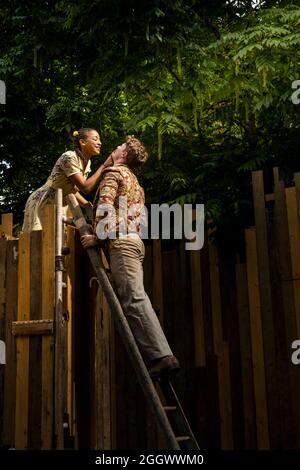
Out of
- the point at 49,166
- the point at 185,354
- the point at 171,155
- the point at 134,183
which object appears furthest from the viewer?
the point at 49,166

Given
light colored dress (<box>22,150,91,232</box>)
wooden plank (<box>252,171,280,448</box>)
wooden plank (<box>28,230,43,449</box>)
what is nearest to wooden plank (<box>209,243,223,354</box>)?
wooden plank (<box>252,171,280,448</box>)

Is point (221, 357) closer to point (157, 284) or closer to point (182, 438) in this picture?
point (157, 284)

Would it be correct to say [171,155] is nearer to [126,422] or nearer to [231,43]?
[231,43]

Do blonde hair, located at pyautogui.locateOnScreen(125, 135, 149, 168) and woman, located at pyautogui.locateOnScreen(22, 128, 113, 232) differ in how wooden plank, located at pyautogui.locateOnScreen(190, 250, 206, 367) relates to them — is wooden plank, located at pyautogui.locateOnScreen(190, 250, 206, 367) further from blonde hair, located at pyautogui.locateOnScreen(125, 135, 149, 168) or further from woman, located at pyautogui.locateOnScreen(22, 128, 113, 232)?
blonde hair, located at pyautogui.locateOnScreen(125, 135, 149, 168)

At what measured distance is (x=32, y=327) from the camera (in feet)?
14.6

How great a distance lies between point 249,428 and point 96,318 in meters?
1.67

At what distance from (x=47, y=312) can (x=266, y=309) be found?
1.91 m

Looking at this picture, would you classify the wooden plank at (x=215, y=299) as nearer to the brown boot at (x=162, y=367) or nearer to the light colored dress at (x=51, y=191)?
the light colored dress at (x=51, y=191)

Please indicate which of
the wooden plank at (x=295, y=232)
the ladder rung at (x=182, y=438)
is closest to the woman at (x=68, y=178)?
the wooden plank at (x=295, y=232)

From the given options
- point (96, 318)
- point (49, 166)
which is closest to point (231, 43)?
point (96, 318)

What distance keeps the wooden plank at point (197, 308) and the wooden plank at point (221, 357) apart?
0.12 meters

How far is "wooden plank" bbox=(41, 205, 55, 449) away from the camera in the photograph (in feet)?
13.7

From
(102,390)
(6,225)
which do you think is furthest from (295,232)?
(6,225)

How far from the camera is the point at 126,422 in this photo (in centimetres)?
546
